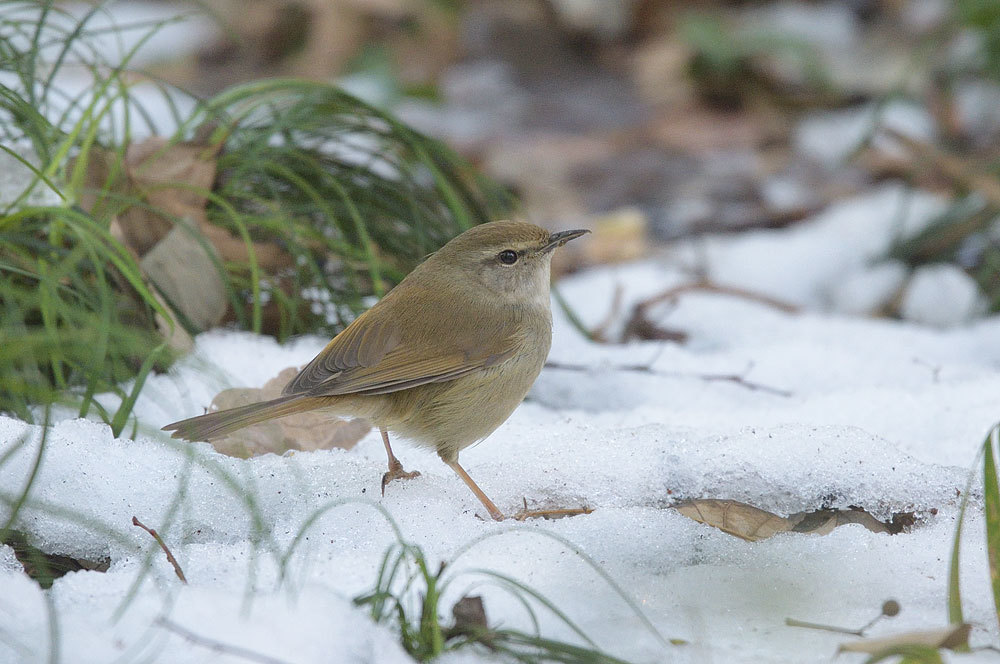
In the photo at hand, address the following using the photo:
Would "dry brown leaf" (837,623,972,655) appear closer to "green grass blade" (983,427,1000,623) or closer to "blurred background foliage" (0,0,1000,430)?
"green grass blade" (983,427,1000,623)

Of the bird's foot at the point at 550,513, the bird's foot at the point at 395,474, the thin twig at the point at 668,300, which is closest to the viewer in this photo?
the bird's foot at the point at 550,513

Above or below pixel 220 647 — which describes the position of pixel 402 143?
above

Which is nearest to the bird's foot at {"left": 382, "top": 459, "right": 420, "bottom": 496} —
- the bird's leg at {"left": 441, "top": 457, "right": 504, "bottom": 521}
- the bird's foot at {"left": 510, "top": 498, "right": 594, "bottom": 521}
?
the bird's leg at {"left": 441, "top": 457, "right": 504, "bottom": 521}

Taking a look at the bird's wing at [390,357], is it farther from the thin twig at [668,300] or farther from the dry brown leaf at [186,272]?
the thin twig at [668,300]

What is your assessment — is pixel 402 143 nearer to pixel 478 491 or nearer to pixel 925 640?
pixel 478 491

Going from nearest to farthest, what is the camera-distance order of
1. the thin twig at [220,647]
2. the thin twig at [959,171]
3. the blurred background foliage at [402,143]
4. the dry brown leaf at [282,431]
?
1. the thin twig at [220,647]
2. the dry brown leaf at [282,431]
3. the blurred background foliage at [402,143]
4. the thin twig at [959,171]

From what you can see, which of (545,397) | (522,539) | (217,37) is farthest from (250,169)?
(217,37)

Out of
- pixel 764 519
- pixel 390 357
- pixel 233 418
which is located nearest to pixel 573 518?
pixel 764 519

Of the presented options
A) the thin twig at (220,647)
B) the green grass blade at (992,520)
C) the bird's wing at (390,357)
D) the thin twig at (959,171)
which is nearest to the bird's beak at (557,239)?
the bird's wing at (390,357)
